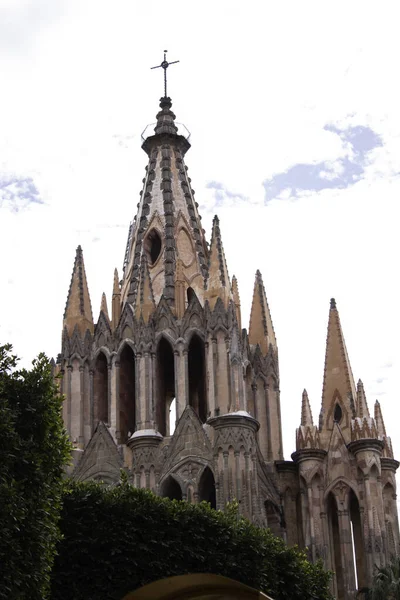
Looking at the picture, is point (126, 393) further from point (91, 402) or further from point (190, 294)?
point (190, 294)

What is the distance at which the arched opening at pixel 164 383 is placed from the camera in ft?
125

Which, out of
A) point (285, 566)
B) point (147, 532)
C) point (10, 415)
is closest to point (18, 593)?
point (10, 415)

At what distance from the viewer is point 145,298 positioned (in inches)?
1535

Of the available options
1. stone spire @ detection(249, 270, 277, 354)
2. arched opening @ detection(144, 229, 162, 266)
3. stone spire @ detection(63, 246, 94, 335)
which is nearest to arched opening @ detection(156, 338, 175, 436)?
stone spire @ detection(63, 246, 94, 335)

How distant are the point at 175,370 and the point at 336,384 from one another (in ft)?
18.8

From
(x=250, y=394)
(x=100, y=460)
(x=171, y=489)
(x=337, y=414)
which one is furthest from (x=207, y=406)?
(x=337, y=414)

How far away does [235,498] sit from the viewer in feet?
111

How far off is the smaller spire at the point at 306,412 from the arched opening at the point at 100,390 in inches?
256

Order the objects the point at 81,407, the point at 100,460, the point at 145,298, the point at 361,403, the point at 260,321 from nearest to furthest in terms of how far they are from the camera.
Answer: the point at 100,460
the point at 361,403
the point at 81,407
the point at 145,298
the point at 260,321

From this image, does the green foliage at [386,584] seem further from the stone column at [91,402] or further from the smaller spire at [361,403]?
the stone column at [91,402]

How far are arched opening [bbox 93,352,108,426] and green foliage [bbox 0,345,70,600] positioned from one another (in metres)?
17.0

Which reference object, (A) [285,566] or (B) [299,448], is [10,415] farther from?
(B) [299,448]

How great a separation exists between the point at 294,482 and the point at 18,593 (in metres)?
19.7

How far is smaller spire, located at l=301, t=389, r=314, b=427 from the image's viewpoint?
37675mm
